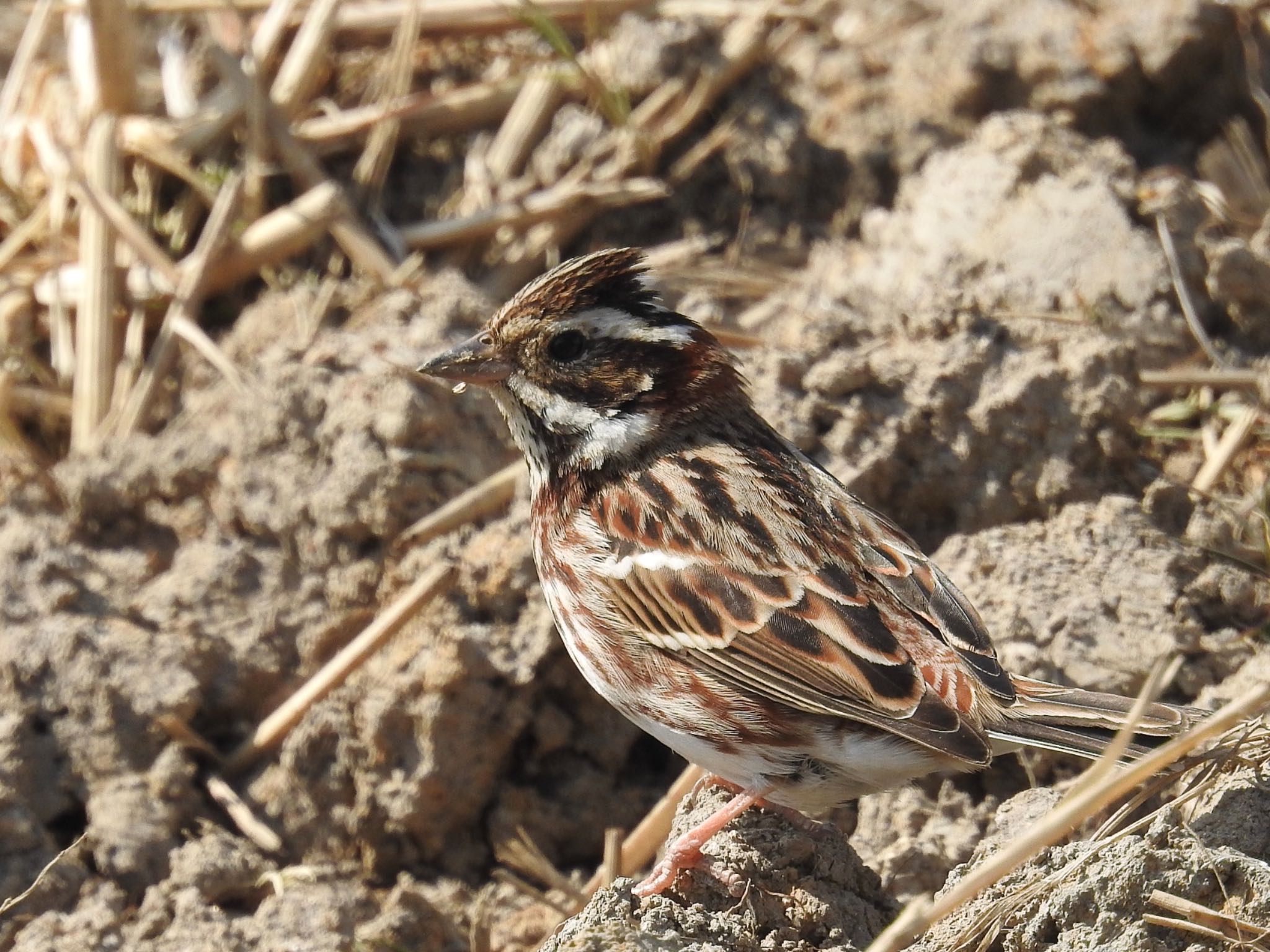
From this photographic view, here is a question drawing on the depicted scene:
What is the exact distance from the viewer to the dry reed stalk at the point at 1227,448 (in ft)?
18.0

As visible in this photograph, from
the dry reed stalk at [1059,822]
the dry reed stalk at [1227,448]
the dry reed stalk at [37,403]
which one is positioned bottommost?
the dry reed stalk at [1227,448]

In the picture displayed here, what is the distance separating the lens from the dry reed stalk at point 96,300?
632cm

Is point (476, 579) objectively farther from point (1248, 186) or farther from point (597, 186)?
→ point (1248, 186)

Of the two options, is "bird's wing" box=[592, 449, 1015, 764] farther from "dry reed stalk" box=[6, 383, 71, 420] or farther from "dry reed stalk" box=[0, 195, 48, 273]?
"dry reed stalk" box=[0, 195, 48, 273]

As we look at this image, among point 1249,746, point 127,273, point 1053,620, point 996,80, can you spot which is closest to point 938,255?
point 996,80

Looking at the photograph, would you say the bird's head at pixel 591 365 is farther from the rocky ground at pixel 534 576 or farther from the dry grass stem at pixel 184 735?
the dry grass stem at pixel 184 735

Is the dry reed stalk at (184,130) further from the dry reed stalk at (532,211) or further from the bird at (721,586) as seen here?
the bird at (721,586)

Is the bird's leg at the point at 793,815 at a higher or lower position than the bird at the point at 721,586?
lower

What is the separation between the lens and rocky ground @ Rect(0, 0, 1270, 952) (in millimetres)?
4793

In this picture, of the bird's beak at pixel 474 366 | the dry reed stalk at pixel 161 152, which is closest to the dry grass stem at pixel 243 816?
the bird's beak at pixel 474 366

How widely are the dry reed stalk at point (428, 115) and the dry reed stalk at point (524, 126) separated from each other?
84 millimetres

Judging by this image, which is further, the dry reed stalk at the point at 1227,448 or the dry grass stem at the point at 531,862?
the dry reed stalk at the point at 1227,448

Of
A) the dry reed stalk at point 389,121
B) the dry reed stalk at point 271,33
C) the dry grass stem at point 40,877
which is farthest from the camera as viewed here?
the dry reed stalk at point 271,33

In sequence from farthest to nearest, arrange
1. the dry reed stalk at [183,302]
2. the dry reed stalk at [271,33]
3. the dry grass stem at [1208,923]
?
the dry reed stalk at [271,33]
the dry reed stalk at [183,302]
the dry grass stem at [1208,923]
